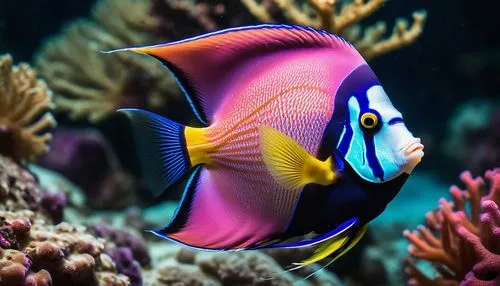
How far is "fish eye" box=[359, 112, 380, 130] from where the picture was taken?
1307 millimetres

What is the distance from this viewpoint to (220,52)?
154 centimetres

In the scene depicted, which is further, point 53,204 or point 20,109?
point 20,109

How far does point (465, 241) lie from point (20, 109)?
2.88m

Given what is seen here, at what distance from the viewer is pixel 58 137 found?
242 inches

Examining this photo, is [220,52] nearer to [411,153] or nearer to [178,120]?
[411,153]

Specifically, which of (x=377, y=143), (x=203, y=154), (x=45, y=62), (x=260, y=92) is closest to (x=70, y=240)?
(x=203, y=154)

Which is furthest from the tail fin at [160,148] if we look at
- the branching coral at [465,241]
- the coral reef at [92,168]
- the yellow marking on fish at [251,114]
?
the coral reef at [92,168]

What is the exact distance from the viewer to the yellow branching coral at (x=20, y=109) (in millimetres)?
3286

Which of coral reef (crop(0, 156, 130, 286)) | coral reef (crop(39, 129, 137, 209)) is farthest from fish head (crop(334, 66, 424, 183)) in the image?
coral reef (crop(39, 129, 137, 209))

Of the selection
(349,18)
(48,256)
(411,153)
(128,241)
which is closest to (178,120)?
(128,241)

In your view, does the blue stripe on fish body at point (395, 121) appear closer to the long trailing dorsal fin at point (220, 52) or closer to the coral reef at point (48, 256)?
the long trailing dorsal fin at point (220, 52)

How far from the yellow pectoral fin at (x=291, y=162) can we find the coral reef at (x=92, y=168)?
483cm

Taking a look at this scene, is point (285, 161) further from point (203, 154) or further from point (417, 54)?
point (417, 54)

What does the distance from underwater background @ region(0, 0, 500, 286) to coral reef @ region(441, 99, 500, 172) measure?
0.03m
